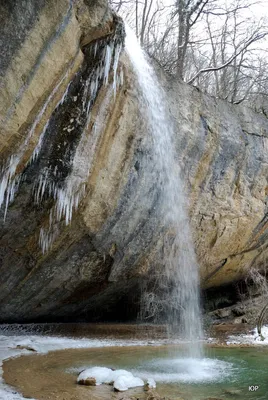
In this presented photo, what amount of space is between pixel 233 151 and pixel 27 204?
610cm

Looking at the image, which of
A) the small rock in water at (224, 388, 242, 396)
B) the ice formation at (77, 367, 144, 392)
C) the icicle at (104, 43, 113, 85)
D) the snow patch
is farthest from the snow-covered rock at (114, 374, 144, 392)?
the snow patch

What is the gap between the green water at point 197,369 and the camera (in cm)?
570

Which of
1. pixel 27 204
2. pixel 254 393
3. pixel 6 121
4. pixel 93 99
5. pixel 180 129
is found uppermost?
pixel 180 129

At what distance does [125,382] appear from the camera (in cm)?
578

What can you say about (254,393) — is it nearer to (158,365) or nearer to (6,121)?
(158,365)

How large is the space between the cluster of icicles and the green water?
275 centimetres

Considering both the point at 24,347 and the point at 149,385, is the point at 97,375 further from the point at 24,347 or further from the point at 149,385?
the point at 24,347

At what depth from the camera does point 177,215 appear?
1069cm

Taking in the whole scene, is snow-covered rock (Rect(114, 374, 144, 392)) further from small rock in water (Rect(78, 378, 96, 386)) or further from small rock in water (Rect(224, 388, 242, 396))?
small rock in water (Rect(224, 388, 242, 396))

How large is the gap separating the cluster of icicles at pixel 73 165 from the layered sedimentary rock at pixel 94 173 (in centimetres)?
2

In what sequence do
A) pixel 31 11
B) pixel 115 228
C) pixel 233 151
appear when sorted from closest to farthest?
pixel 31 11
pixel 115 228
pixel 233 151

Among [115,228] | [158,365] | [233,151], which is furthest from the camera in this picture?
[233,151]

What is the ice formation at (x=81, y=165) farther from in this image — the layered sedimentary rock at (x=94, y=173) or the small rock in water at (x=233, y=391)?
the small rock in water at (x=233, y=391)

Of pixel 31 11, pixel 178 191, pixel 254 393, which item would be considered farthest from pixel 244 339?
pixel 31 11
